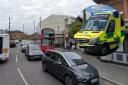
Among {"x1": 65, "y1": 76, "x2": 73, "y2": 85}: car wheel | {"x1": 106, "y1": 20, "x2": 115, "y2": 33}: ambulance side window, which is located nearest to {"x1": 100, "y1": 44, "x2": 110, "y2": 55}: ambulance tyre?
{"x1": 106, "y1": 20, "x2": 115, "y2": 33}: ambulance side window

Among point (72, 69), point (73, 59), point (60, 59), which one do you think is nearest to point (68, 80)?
point (72, 69)

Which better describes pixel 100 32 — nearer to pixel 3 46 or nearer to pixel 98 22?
pixel 98 22

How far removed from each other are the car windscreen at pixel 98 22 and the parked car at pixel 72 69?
6.68ft

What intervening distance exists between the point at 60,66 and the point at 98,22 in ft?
11.4

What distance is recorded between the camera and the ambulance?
14.0 metres

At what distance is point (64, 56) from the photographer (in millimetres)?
14281

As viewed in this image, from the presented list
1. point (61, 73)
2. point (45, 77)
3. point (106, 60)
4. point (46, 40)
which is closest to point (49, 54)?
point (45, 77)

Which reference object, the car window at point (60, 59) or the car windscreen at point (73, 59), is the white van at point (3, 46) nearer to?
the car window at point (60, 59)

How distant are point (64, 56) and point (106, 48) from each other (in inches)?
119

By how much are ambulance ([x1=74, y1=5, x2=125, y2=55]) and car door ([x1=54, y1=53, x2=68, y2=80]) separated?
138cm

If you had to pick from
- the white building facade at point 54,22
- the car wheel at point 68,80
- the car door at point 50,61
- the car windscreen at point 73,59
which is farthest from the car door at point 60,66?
the white building facade at point 54,22

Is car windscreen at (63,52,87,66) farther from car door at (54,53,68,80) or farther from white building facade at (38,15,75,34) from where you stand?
white building facade at (38,15,75,34)

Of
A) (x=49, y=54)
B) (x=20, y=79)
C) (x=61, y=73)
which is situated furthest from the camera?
(x=49, y=54)

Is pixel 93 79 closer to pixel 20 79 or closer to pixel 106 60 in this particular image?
pixel 20 79
